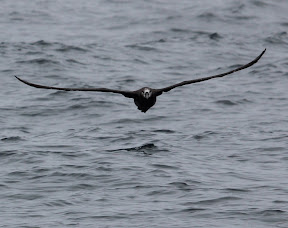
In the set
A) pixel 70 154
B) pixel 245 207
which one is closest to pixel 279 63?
pixel 70 154

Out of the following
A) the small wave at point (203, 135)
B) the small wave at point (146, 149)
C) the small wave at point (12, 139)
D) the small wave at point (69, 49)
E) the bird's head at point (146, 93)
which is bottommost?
the small wave at point (146, 149)

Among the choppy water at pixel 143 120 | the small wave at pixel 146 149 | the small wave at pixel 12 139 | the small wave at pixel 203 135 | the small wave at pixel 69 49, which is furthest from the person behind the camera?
the small wave at pixel 69 49

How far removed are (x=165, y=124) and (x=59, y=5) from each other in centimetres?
2174

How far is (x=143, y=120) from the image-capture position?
27641 mm

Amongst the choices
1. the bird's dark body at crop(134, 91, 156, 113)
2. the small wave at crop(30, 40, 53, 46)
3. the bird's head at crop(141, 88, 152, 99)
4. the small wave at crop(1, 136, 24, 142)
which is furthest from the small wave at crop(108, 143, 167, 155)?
the small wave at crop(30, 40, 53, 46)

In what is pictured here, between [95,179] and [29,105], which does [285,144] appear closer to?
[95,179]

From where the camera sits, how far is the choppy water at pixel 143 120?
1941cm

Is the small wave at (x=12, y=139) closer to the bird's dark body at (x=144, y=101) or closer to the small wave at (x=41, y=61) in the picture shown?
the bird's dark body at (x=144, y=101)

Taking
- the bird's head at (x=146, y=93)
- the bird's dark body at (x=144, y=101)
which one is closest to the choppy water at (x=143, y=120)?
the bird's dark body at (x=144, y=101)

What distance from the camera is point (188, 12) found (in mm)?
45906

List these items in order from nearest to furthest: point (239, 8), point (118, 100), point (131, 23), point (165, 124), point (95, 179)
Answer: point (95, 179) → point (165, 124) → point (118, 100) → point (131, 23) → point (239, 8)

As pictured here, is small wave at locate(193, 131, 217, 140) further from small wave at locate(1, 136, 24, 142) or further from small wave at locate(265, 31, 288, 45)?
small wave at locate(265, 31, 288, 45)

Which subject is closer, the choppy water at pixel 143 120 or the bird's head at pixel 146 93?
the bird's head at pixel 146 93

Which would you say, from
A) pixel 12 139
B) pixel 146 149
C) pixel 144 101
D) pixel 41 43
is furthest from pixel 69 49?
pixel 144 101
